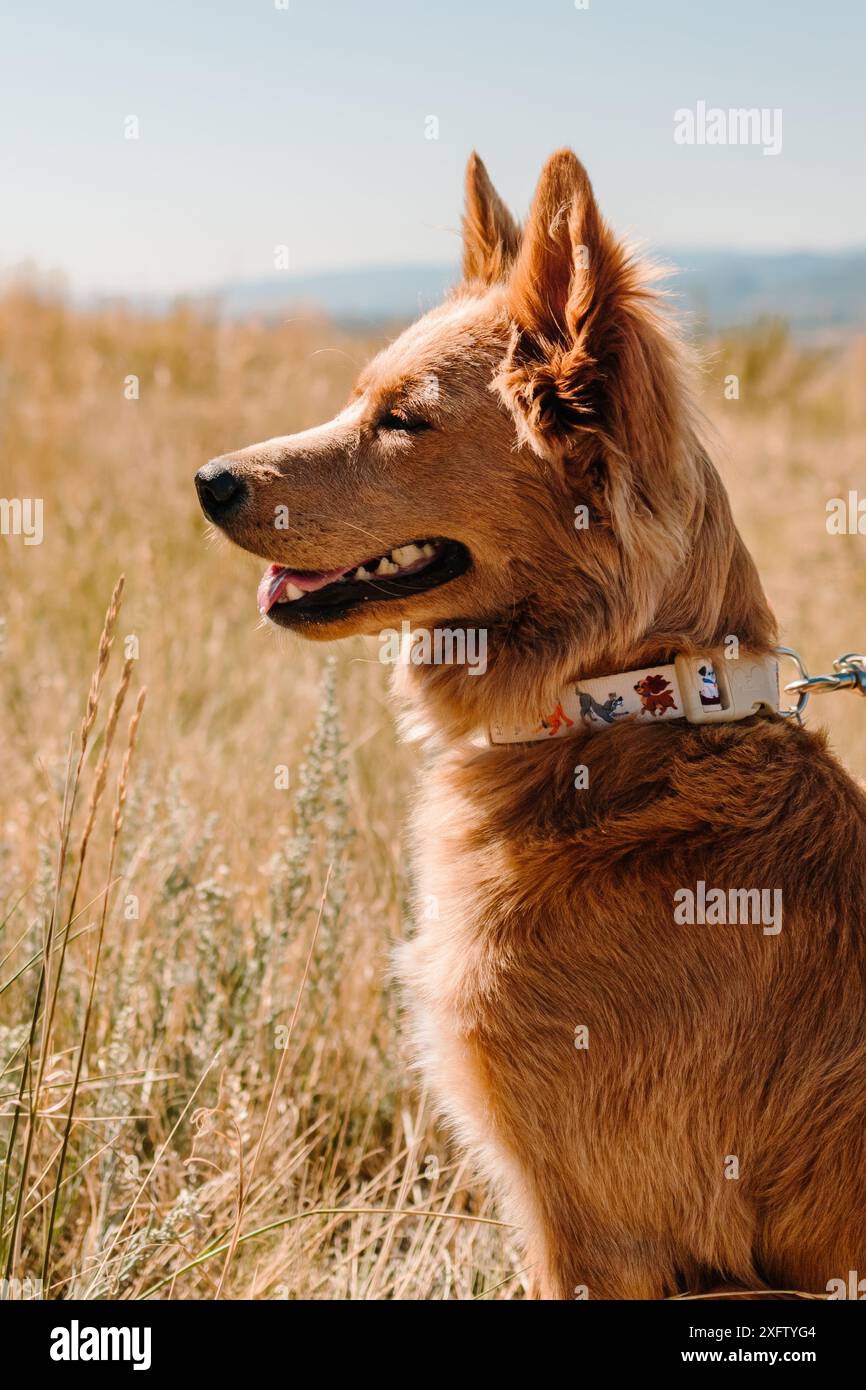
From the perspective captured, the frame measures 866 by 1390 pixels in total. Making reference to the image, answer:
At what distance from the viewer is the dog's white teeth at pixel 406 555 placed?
105 inches

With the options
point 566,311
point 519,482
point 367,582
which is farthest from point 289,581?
point 566,311

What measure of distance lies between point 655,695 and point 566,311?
0.82 metres

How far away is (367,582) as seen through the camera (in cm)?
264

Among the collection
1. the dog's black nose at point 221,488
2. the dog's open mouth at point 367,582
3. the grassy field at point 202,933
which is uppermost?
the dog's black nose at point 221,488

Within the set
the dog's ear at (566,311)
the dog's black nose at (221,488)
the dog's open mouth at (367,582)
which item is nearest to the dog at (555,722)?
the dog's open mouth at (367,582)

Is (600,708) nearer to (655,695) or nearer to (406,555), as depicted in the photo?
(655,695)

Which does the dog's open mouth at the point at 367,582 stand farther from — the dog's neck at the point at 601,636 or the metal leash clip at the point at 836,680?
the metal leash clip at the point at 836,680

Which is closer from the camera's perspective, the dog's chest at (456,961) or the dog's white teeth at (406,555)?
the dog's chest at (456,961)

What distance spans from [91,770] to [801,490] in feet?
23.4

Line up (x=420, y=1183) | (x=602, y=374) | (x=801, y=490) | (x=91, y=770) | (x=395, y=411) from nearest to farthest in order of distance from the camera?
(x=602, y=374), (x=395, y=411), (x=420, y=1183), (x=91, y=770), (x=801, y=490)

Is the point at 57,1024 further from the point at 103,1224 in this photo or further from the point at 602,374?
the point at 602,374

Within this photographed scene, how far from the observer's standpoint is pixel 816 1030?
7.01 ft

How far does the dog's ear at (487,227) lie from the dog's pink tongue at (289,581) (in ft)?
2.84

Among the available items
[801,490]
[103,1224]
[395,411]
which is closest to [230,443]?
[801,490]
